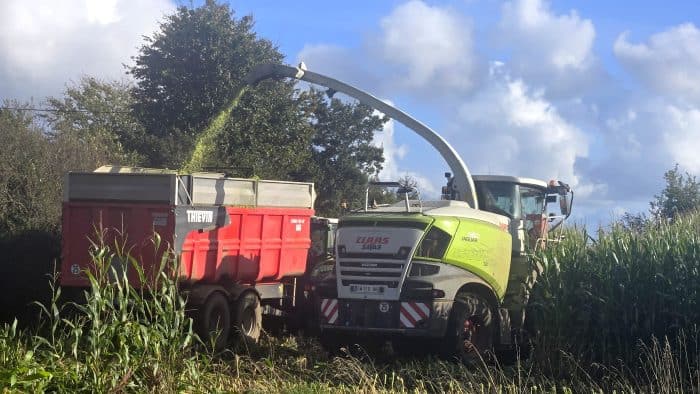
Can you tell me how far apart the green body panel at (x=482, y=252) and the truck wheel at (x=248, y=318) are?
341 cm

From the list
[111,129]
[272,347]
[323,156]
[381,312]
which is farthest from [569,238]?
[323,156]

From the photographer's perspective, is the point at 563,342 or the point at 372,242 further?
the point at 372,242

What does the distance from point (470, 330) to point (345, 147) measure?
26152 millimetres

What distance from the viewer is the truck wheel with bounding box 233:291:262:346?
12.5 m

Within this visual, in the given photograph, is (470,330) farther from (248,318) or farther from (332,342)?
(248,318)

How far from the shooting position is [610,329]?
10312 millimetres

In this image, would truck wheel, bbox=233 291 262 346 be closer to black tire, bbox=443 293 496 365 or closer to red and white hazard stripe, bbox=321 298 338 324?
red and white hazard stripe, bbox=321 298 338 324

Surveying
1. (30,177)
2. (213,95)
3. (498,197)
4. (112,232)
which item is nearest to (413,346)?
(498,197)

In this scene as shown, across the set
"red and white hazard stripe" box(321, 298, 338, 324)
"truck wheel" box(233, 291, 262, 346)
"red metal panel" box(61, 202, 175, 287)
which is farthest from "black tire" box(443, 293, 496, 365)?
"red metal panel" box(61, 202, 175, 287)

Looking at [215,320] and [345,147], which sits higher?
[345,147]

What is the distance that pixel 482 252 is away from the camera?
11.3 m

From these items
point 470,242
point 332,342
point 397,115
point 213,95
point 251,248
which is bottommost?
point 332,342

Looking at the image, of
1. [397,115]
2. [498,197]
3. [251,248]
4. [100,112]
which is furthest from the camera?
[100,112]

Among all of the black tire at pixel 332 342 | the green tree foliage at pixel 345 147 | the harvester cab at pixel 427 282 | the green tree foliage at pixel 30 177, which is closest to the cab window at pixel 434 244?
the harvester cab at pixel 427 282
